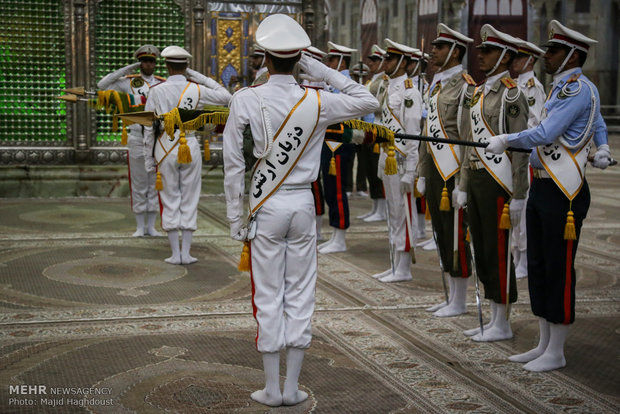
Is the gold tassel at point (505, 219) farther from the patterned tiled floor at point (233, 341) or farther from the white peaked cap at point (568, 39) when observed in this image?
the white peaked cap at point (568, 39)

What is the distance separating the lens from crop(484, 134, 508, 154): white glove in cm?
478

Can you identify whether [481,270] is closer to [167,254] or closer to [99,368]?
[99,368]

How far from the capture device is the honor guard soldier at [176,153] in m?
7.45

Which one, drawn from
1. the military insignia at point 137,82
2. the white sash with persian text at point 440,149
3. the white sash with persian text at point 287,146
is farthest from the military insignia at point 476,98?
the military insignia at point 137,82

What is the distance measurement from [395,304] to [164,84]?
111 inches

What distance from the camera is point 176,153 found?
24.8 ft

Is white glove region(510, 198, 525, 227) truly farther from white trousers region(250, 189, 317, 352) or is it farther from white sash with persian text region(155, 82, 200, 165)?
white sash with persian text region(155, 82, 200, 165)

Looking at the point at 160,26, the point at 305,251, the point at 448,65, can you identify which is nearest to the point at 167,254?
the point at 448,65

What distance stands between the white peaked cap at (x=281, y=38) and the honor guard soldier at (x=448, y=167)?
78.3 inches

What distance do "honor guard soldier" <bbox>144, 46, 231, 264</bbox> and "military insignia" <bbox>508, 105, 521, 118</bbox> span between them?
2993 mm

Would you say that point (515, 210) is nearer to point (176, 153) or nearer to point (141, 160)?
point (176, 153)

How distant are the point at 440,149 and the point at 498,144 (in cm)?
Result: 121

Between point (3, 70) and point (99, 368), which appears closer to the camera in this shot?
point (99, 368)

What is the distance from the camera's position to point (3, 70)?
12.0 meters
